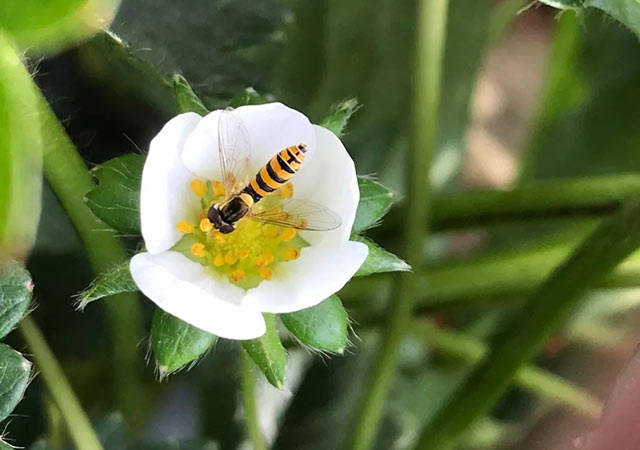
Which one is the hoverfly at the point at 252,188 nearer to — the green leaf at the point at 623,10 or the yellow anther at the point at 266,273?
the yellow anther at the point at 266,273

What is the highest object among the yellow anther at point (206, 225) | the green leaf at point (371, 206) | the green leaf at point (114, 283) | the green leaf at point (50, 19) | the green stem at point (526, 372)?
the green leaf at point (50, 19)

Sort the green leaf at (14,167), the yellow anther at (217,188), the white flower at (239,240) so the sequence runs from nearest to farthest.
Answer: the green leaf at (14,167), the white flower at (239,240), the yellow anther at (217,188)

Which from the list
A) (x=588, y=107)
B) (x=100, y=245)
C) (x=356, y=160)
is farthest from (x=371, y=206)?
(x=588, y=107)

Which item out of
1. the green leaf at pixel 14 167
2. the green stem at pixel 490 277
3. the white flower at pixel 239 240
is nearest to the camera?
the green leaf at pixel 14 167

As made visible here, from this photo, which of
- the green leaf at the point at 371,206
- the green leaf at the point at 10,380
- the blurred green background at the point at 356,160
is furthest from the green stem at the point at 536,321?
the green leaf at the point at 10,380

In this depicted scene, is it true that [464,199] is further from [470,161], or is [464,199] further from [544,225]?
[470,161]

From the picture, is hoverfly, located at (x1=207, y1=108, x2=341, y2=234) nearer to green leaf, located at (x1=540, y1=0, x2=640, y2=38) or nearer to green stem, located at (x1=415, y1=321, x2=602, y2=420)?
green leaf, located at (x1=540, y1=0, x2=640, y2=38)

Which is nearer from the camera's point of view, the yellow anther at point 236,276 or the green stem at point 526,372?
the yellow anther at point 236,276
